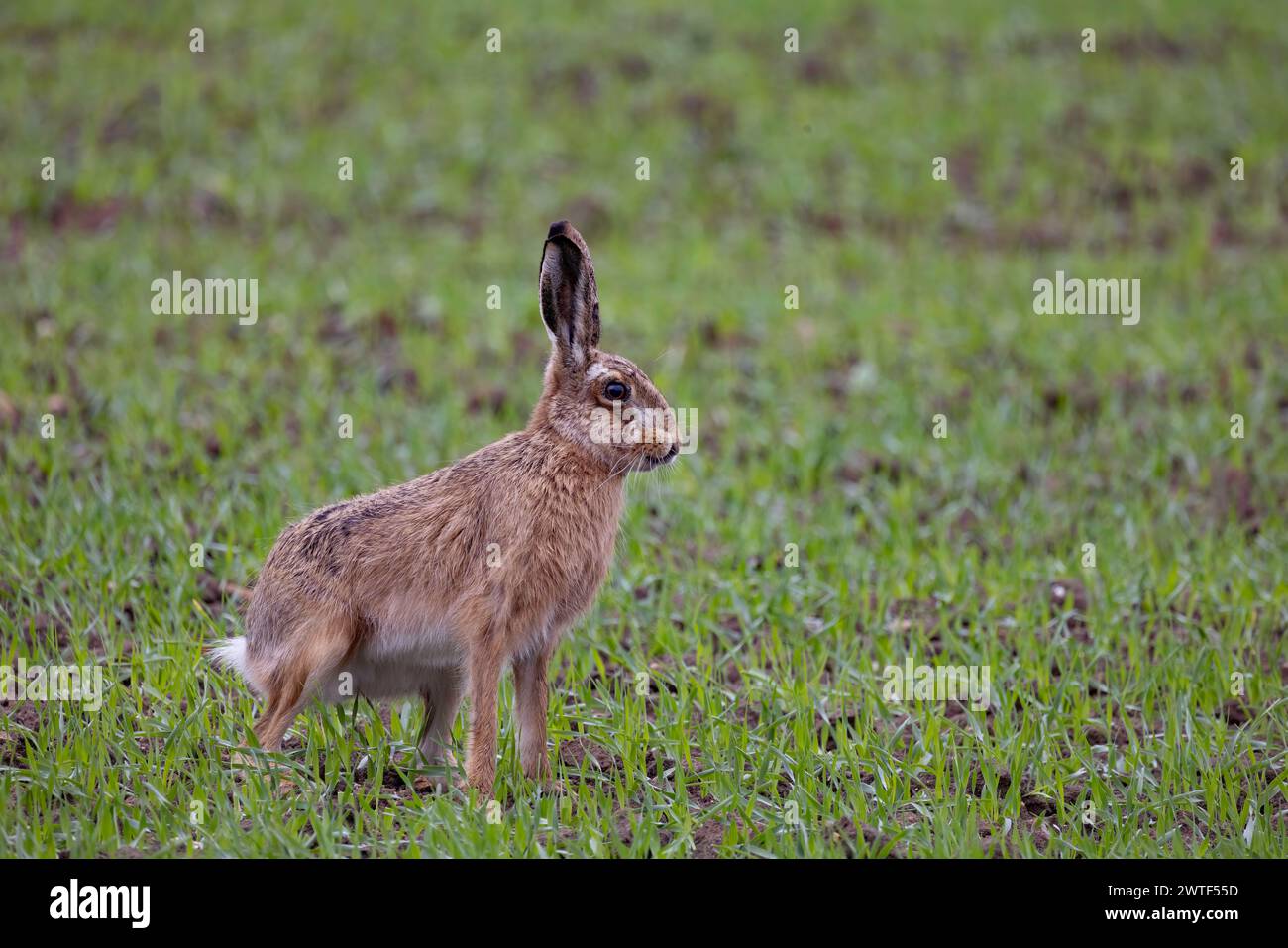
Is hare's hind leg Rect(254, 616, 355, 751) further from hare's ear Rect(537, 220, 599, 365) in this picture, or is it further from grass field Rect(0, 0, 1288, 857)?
hare's ear Rect(537, 220, 599, 365)

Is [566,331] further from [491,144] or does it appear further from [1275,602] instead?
[491,144]

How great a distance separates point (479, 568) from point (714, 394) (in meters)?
5.17

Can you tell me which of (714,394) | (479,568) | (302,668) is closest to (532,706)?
(479,568)

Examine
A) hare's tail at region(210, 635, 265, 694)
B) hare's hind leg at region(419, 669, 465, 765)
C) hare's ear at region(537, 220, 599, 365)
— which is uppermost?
hare's ear at region(537, 220, 599, 365)

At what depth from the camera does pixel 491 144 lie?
1459 centimetres

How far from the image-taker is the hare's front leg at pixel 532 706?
5.38 metres

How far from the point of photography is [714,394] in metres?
10.3

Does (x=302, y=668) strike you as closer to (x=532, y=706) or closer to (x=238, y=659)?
(x=238, y=659)

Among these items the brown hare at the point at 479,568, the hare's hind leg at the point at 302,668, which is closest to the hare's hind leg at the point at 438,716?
the brown hare at the point at 479,568

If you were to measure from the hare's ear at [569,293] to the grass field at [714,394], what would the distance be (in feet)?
4.78

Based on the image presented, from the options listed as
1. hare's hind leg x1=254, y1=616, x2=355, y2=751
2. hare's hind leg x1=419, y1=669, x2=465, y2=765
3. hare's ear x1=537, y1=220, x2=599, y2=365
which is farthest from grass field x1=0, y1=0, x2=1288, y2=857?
hare's ear x1=537, y1=220, x2=599, y2=365

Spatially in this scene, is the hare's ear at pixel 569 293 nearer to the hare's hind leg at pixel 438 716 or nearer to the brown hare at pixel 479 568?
the brown hare at pixel 479 568

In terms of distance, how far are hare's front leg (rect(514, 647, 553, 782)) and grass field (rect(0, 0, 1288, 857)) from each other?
0.08 metres

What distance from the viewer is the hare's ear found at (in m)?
5.26
